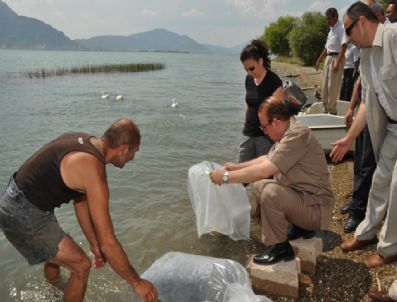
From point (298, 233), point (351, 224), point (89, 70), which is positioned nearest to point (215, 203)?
point (298, 233)

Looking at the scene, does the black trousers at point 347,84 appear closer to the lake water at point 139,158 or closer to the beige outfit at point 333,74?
the beige outfit at point 333,74

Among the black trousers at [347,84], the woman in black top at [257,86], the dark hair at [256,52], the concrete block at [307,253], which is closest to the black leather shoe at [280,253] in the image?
the concrete block at [307,253]

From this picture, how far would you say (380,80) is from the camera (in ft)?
11.5

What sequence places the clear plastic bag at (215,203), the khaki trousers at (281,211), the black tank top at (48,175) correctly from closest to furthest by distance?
the black tank top at (48,175)
the khaki trousers at (281,211)
the clear plastic bag at (215,203)

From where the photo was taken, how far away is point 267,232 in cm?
347

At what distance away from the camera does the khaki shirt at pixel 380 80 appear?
11.2 feet

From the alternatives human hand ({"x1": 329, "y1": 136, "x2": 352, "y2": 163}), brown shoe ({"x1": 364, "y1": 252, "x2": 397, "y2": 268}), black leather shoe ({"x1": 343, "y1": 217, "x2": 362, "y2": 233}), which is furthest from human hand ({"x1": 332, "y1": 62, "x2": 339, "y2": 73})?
brown shoe ({"x1": 364, "y1": 252, "x2": 397, "y2": 268})

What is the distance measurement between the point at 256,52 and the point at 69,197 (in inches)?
104

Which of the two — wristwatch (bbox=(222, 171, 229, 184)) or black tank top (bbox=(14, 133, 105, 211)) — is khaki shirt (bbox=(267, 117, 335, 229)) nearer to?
wristwatch (bbox=(222, 171, 229, 184))

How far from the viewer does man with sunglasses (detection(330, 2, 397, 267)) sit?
3.40 metres

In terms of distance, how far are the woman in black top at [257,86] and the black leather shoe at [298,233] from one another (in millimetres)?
1143

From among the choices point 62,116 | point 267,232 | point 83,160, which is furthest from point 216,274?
point 62,116

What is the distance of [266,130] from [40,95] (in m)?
19.0

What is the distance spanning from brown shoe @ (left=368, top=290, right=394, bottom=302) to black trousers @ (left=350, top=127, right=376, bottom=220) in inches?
53.9
